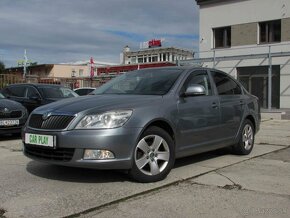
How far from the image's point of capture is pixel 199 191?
218 inches

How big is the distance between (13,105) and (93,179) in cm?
558

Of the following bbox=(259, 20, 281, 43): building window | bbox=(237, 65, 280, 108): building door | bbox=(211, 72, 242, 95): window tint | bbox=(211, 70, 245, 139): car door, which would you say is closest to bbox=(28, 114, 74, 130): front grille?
bbox=(211, 70, 245, 139): car door

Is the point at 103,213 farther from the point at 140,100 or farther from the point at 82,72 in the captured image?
the point at 82,72

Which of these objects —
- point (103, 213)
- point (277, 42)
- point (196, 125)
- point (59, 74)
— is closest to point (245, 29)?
point (277, 42)

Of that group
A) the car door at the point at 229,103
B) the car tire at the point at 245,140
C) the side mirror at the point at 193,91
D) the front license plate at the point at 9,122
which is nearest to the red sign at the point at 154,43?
the front license plate at the point at 9,122

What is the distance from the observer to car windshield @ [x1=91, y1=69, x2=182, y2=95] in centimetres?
668

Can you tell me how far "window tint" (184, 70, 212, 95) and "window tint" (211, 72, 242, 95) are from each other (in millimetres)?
282

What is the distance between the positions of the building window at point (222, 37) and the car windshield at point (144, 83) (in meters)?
22.4

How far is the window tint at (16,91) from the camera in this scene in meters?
13.7

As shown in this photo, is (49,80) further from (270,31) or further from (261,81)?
(270,31)

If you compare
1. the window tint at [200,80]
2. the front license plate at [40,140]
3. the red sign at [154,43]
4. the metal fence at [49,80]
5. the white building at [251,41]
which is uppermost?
the red sign at [154,43]

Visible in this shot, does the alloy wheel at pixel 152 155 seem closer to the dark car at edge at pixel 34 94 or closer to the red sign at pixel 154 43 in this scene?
the dark car at edge at pixel 34 94

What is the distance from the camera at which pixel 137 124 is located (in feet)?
18.9

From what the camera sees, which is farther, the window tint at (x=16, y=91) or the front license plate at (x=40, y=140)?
the window tint at (x=16, y=91)
